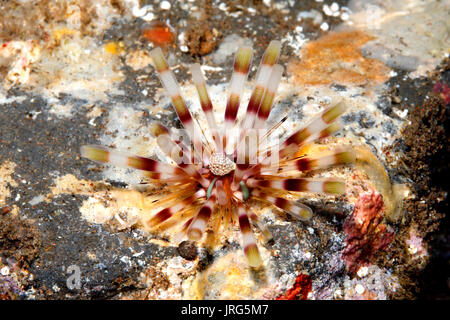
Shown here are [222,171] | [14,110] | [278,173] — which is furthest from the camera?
[14,110]

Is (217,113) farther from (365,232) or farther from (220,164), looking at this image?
(365,232)

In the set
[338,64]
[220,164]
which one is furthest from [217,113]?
[338,64]

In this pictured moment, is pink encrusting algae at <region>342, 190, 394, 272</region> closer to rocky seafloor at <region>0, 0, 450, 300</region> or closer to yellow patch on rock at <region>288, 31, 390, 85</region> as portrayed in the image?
rocky seafloor at <region>0, 0, 450, 300</region>

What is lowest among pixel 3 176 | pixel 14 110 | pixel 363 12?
pixel 3 176

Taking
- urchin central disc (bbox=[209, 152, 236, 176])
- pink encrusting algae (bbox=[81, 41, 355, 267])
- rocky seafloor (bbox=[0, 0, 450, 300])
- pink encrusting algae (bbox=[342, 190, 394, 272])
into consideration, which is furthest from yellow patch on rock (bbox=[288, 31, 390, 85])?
urchin central disc (bbox=[209, 152, 236, 176])

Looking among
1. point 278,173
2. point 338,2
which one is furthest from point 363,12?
point 278,173

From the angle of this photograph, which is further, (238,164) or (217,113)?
(217,113)

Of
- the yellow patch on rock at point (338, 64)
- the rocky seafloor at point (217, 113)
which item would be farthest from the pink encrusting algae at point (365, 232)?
the yellow patch on rock at point (338, 64)

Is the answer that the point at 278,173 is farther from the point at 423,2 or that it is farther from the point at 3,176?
the point at 423,2
